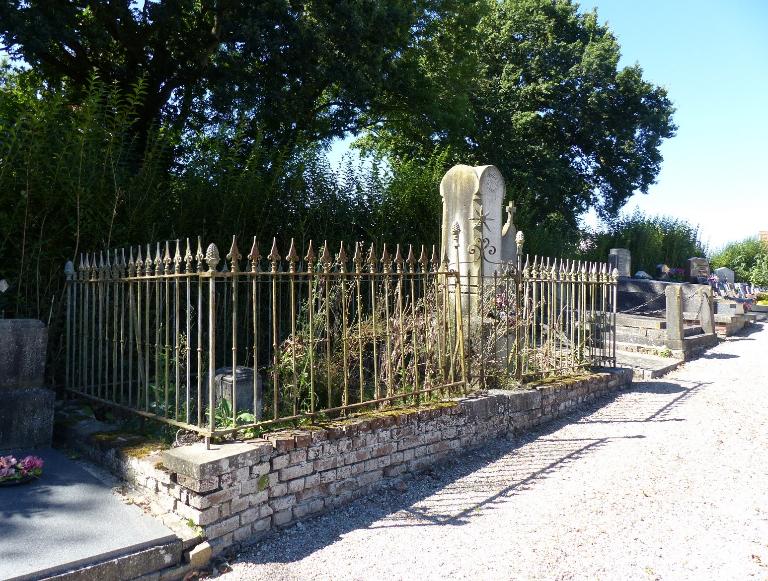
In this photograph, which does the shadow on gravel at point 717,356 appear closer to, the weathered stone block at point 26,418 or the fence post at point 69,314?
the fence post at point 69,314

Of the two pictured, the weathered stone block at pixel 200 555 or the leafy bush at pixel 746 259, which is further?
the leafy bush at pixel 746 259

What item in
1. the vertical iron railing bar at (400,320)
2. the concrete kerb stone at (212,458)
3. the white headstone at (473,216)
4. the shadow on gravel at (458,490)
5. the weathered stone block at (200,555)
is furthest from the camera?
the white headstone at (473,216)

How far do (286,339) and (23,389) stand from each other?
2.49m

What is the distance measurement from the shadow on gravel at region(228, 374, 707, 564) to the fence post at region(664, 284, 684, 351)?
5.03 metres

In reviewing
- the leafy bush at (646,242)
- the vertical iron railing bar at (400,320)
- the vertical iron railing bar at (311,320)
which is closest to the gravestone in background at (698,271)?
the leafy bush at (646,242)

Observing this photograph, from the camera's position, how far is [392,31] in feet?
31.2

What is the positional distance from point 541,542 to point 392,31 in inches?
335

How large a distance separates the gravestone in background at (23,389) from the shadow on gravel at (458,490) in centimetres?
217

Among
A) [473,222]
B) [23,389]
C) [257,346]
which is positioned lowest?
[23,389]

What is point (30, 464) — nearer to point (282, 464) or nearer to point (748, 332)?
point (282, 464)

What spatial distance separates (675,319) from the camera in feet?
36.8

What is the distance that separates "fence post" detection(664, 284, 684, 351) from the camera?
1110 centimetres

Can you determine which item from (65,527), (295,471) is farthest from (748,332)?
(65,527)

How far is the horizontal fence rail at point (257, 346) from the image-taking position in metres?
4.13
